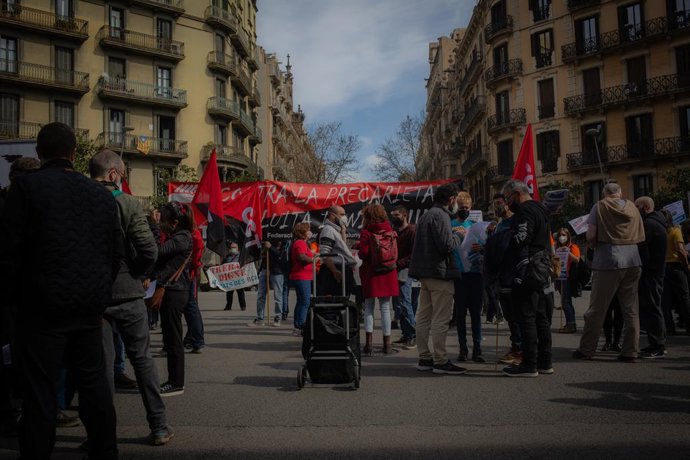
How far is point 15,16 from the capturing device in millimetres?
36875

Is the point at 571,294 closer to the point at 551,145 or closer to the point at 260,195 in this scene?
the point at 260,195

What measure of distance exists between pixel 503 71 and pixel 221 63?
A: 20.1m

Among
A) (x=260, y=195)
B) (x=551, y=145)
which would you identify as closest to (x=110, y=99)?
(x=551, y=145)

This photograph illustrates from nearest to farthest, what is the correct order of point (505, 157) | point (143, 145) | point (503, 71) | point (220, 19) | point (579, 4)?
point (579, 4), point (143, 145), point (503, 71), point (505, 157), point (220, 19)

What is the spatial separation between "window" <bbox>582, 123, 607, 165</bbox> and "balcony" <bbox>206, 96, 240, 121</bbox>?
80.4 ft

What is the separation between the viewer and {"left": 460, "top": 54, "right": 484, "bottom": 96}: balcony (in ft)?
157

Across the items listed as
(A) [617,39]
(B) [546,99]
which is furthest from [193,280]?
(B) [546,99]

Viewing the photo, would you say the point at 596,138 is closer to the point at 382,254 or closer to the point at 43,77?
the point at 43,77

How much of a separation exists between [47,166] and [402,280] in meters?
6.07

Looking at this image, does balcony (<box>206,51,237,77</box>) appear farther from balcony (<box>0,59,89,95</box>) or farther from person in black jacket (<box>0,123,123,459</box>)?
person in black jacket (<box>0,123,123,459</box>)

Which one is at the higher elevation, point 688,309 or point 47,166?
point 47,166

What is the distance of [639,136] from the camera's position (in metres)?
36.9

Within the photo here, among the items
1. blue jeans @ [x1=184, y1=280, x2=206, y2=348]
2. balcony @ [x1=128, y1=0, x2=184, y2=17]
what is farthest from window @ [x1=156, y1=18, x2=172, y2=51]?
blue jeans @ [x1=184, y1=280, x2=206, y2=348]

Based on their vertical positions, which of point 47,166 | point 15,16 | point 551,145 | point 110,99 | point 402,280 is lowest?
point 402,280
